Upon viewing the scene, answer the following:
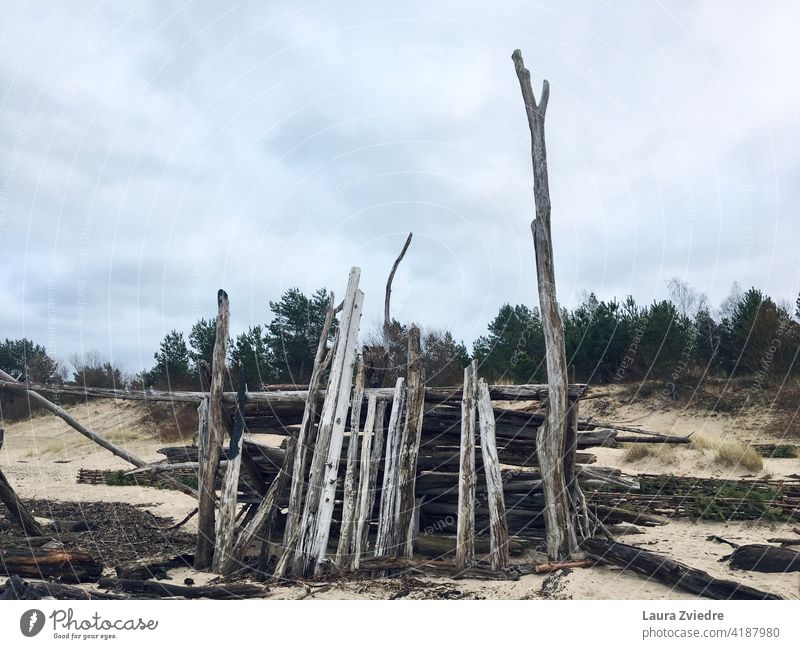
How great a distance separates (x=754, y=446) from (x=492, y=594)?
12.8 meters

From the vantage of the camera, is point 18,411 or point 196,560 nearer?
point 196,560

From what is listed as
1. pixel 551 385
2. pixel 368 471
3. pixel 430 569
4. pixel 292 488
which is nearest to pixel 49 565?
pixel 292 488

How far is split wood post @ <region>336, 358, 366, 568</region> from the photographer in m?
6.61

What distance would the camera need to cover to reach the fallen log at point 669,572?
17.3 feet

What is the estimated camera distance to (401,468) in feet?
22.7

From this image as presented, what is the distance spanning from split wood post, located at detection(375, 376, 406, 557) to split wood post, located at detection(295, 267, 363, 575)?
60cm

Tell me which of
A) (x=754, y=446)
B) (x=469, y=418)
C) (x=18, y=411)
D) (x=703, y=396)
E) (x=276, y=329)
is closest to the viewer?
(x=469, y=418)

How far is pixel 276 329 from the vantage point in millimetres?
26703

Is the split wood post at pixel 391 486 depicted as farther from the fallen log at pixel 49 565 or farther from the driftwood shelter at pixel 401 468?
the fallen log at pixel 49 565

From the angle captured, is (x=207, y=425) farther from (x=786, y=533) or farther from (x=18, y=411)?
(x=18, y=411)

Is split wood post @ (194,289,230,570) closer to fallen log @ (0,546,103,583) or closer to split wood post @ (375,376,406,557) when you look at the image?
fallen log @ (0,546,103,583)
